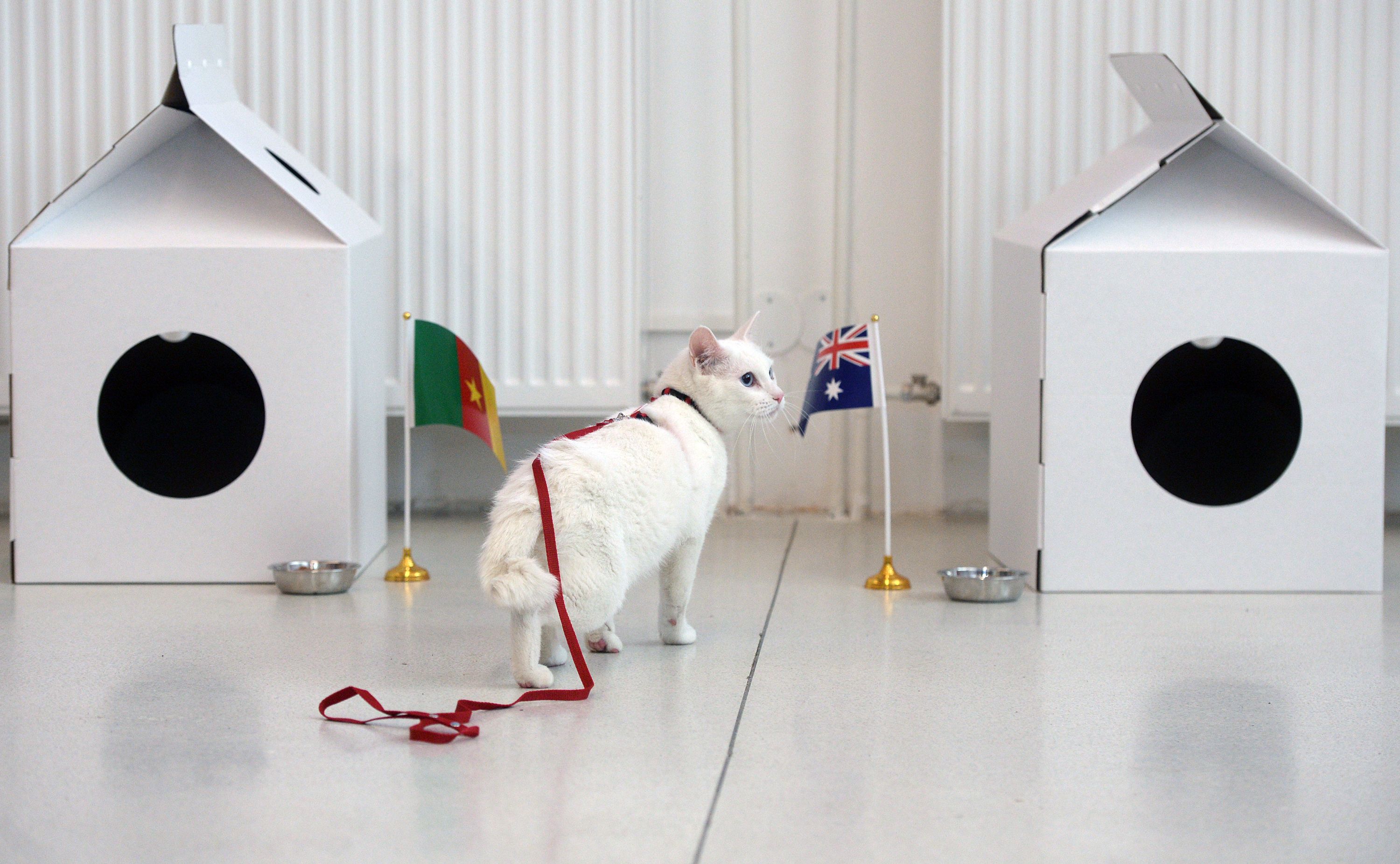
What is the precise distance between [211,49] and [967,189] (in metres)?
1.78

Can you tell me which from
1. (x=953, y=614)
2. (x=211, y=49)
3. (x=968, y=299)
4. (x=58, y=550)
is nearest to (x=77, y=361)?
(x=58, y=550)

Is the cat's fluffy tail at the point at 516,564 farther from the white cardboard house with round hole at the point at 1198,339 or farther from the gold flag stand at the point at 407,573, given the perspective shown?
the white cardboard house with round hole at the point at 1198,339

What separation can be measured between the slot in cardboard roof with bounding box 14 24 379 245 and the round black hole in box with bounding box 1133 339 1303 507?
5.83 feet

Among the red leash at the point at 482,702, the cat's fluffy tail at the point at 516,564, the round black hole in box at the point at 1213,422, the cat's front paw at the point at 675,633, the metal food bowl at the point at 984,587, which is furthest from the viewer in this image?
the round black hole in box at the point at 1213,422

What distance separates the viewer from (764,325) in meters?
3.47

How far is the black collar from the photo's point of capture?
201 centimetres

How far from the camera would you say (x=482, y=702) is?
1.70 m

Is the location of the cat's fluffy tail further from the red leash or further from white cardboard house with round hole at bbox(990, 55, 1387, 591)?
white cardboard house with round hole at bbox(990, 55, 1387, 591)

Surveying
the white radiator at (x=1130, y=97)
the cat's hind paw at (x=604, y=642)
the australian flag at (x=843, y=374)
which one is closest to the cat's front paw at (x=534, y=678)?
the cat's hind paw at (x=604, y=642)

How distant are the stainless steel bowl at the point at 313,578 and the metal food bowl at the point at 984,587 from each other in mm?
1160

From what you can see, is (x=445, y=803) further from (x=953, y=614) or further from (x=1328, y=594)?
(x=1328, y=594)

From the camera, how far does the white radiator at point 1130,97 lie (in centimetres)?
309

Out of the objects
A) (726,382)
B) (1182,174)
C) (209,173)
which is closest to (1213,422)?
(1182,174)

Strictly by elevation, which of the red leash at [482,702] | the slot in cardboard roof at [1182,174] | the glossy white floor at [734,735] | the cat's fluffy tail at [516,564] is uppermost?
the slot in cardboard roof at [1182,174]
